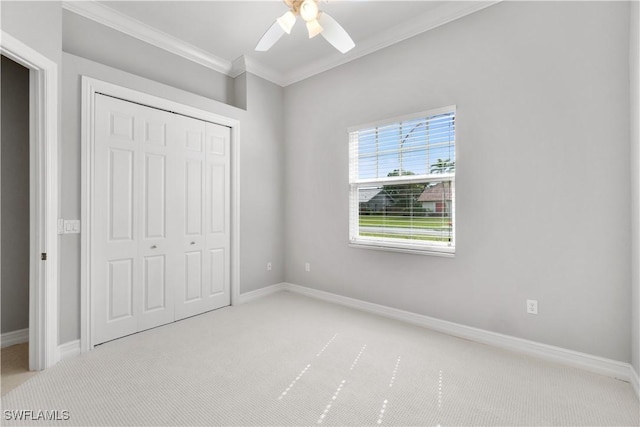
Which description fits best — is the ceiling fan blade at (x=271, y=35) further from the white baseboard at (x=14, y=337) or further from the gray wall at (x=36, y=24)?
the white baseboard at (x=14, y=337)

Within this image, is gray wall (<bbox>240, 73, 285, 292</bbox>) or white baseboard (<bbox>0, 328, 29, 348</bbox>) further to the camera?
gray wall (<bbox>240, 73, 285, 292</bbox>)

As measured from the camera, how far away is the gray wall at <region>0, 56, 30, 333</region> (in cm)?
262

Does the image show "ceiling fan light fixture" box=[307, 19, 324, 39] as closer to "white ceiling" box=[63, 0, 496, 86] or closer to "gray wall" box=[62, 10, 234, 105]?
"white ceiling" box=[63, 0, 496, 86]

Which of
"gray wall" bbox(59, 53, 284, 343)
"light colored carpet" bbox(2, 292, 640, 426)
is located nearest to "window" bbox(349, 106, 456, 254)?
"light colored carpet" bbox(2, 292, 640, 426)

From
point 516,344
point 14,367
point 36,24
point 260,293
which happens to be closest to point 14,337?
point 14,367

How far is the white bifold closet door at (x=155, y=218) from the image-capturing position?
2.61m

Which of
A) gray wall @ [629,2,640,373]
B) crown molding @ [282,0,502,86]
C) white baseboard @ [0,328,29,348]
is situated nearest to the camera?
gray wall @ [629,2,640,373]

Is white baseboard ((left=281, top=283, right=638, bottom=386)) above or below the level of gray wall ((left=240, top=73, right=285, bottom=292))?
below

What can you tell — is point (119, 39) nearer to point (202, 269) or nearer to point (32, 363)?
point (202, 269)

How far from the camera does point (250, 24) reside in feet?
9.87

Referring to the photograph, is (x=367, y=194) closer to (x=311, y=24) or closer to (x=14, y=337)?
(x=311, y=24)

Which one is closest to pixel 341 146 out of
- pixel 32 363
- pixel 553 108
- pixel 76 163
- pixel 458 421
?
pixel 553 108

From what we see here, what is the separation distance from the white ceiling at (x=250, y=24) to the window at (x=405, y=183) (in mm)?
896

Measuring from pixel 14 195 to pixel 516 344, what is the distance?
454 centimetres
